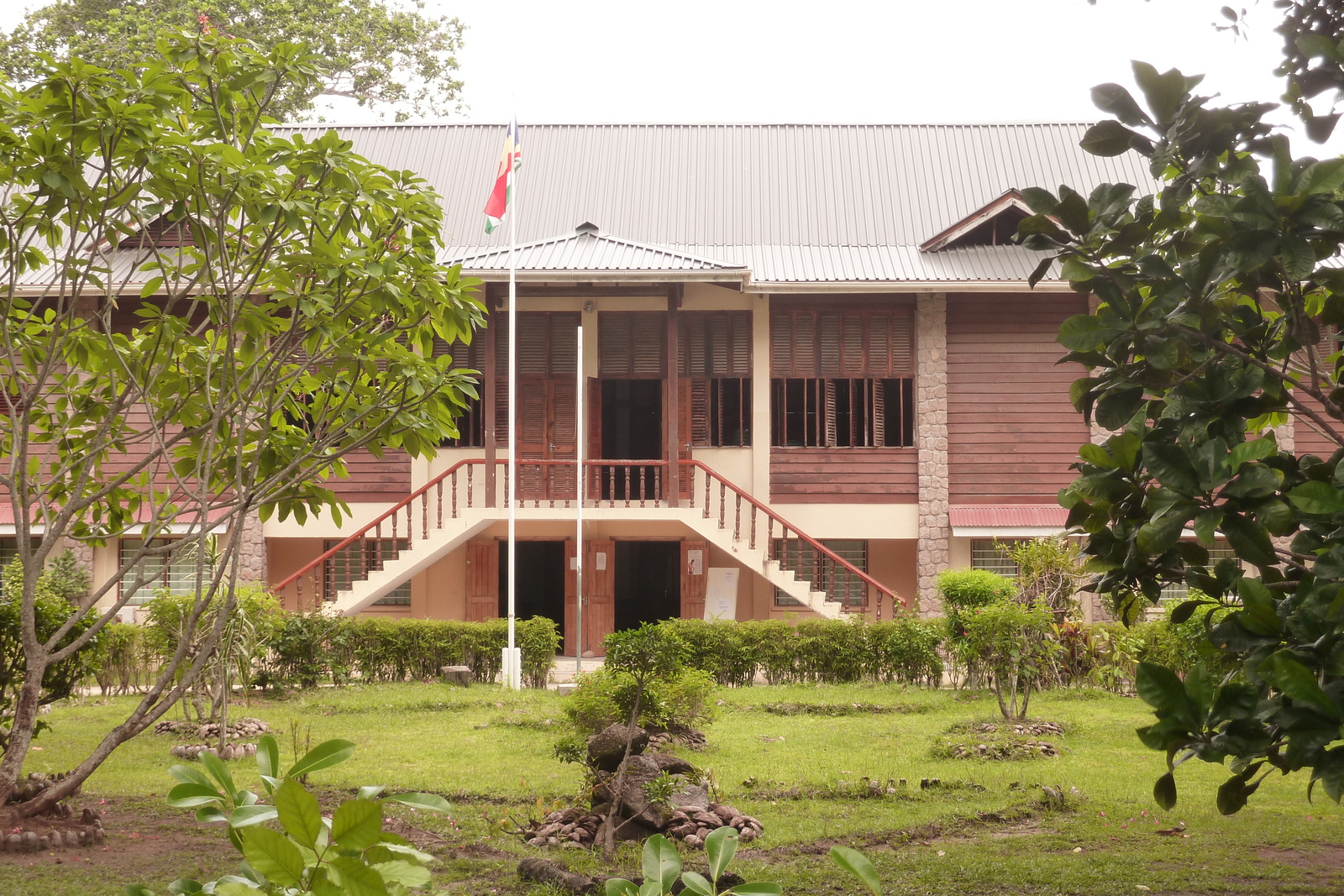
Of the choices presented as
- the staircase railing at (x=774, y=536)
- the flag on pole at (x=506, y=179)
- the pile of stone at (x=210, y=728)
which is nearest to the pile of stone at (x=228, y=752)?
the pile of stone at (x=210, y=728)

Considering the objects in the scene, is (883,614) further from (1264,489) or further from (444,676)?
(1264,489)

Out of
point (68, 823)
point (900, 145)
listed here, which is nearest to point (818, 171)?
point (900, 145)

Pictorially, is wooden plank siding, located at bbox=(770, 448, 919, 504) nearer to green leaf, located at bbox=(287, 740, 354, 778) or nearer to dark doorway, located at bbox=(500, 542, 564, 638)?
dark doorway, located at bbox=(500, 542, 564, 638)

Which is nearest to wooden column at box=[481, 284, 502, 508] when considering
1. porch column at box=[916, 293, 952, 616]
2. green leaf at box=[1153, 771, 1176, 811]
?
porch column at box=[916, 293, 952, 616]

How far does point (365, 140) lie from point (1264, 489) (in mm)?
19959

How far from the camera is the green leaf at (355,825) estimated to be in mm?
1365

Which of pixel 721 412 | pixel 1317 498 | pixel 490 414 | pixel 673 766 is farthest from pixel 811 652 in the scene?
pixel 1317 498

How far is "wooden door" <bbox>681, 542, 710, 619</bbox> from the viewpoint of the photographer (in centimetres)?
1773

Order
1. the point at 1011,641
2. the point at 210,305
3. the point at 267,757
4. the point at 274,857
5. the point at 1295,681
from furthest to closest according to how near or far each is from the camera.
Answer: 1. the point at 1011,641
2. the point at 210,305
3. the point at 1295,681
4. the point at 267,757
5. the point at 274,857

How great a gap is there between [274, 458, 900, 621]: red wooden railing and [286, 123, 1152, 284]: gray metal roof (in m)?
3.41

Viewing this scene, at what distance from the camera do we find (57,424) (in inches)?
296

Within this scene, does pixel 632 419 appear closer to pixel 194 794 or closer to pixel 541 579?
pixel 541 579

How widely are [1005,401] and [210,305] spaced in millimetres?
13111

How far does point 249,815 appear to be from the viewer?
1.46m
